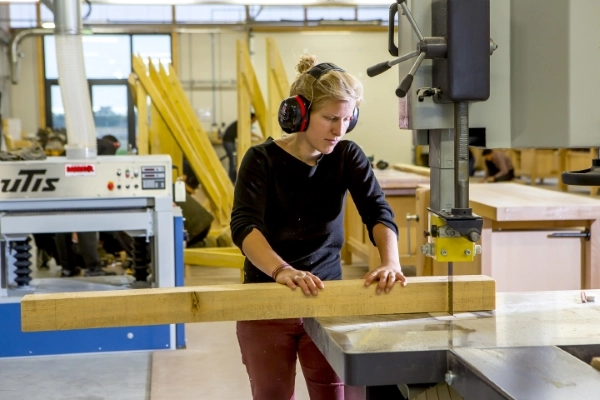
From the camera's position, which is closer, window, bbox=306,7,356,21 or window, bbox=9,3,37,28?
window, bbox=9,3,37,28

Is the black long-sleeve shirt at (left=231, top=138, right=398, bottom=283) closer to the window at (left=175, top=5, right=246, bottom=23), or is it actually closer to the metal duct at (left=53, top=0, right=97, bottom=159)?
the metal duct at (left=53, top=0, right=97, bottom=159)

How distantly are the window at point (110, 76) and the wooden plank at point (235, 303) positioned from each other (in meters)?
12.4

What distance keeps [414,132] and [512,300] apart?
1.64 ft

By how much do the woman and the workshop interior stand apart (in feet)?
0.47

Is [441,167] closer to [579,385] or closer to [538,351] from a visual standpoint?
[538,351]

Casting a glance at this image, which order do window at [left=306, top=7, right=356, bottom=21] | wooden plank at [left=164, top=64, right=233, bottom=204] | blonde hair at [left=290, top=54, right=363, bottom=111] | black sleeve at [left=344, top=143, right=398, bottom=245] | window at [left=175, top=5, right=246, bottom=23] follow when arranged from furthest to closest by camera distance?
window at [left=306, top=7, right=356, bottom=21] < window at [left=175, top=5, right=246, bottom=23] < wooden plank at [left=164, top=64, right=233, bottom=204] < black sleeve at [left=344, top=143, right=398, bottom=245] < blonde hair at [left=290, top=54, right=363, bottom=111]

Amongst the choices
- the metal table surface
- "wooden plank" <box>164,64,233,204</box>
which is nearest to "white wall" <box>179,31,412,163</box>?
"wooden plank" <box>164,64,233,204</box>

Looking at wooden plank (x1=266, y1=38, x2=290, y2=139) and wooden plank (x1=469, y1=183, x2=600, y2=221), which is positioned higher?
wooden plank (x1=266, y1=38, x2=290, y2=139)

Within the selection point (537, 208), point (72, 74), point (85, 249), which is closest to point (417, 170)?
point (85, 249)

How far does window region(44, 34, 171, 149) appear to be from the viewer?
13844mm

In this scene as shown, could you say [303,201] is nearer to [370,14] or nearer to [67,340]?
[67,340]

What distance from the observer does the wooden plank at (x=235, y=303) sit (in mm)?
1699

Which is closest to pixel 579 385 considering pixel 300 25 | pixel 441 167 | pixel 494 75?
pixel 441 167

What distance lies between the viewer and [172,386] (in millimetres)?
3654
